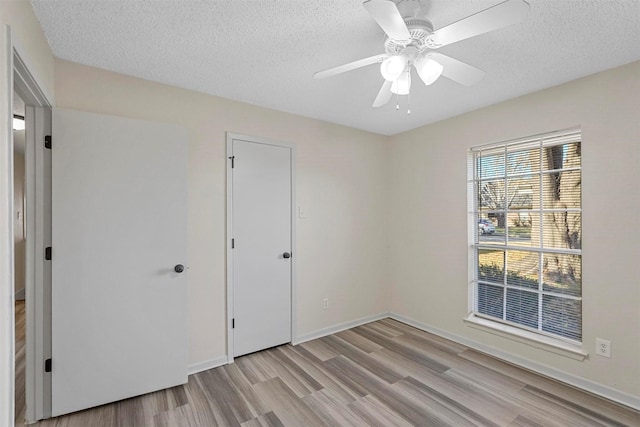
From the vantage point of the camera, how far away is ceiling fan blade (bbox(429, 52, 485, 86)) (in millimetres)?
1565

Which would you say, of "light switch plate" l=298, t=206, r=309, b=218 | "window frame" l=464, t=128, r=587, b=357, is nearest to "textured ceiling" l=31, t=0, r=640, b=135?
"window frame" l=464, t=128, r=587, b=357

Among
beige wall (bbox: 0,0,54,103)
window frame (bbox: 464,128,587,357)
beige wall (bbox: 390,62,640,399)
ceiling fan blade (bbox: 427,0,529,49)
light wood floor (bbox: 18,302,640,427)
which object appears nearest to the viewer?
ceiling fan blade (bbox: 427,0,529,49)

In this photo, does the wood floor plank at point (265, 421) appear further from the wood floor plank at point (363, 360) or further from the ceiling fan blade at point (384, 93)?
the ceiling fan blade at point (384, 93)

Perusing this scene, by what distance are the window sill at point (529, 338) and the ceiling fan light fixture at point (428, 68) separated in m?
2.44

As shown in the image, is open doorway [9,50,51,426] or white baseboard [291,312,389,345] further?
white baseboard [291,312,389,345]

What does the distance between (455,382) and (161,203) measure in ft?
9.04

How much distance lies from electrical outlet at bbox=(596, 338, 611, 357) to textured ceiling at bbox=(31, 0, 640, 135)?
204 centimetres

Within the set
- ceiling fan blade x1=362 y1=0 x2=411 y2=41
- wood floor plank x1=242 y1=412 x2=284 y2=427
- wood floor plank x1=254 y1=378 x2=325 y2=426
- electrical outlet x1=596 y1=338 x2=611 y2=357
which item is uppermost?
ceiling fan blade x1=362 y1=0 x2=411 y2=41

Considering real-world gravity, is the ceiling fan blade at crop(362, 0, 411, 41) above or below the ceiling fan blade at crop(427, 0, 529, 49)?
above

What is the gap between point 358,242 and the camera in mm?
3746

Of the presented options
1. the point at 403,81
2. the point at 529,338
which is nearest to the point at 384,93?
the point at 403,81

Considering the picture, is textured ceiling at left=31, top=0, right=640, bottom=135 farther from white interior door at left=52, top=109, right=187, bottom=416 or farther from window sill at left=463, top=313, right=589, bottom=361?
window sill at left=463, top=313, right=589, bottom=361

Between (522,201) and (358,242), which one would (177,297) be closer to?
(358,242)

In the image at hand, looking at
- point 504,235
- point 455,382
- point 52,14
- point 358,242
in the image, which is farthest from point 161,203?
point 504,235
